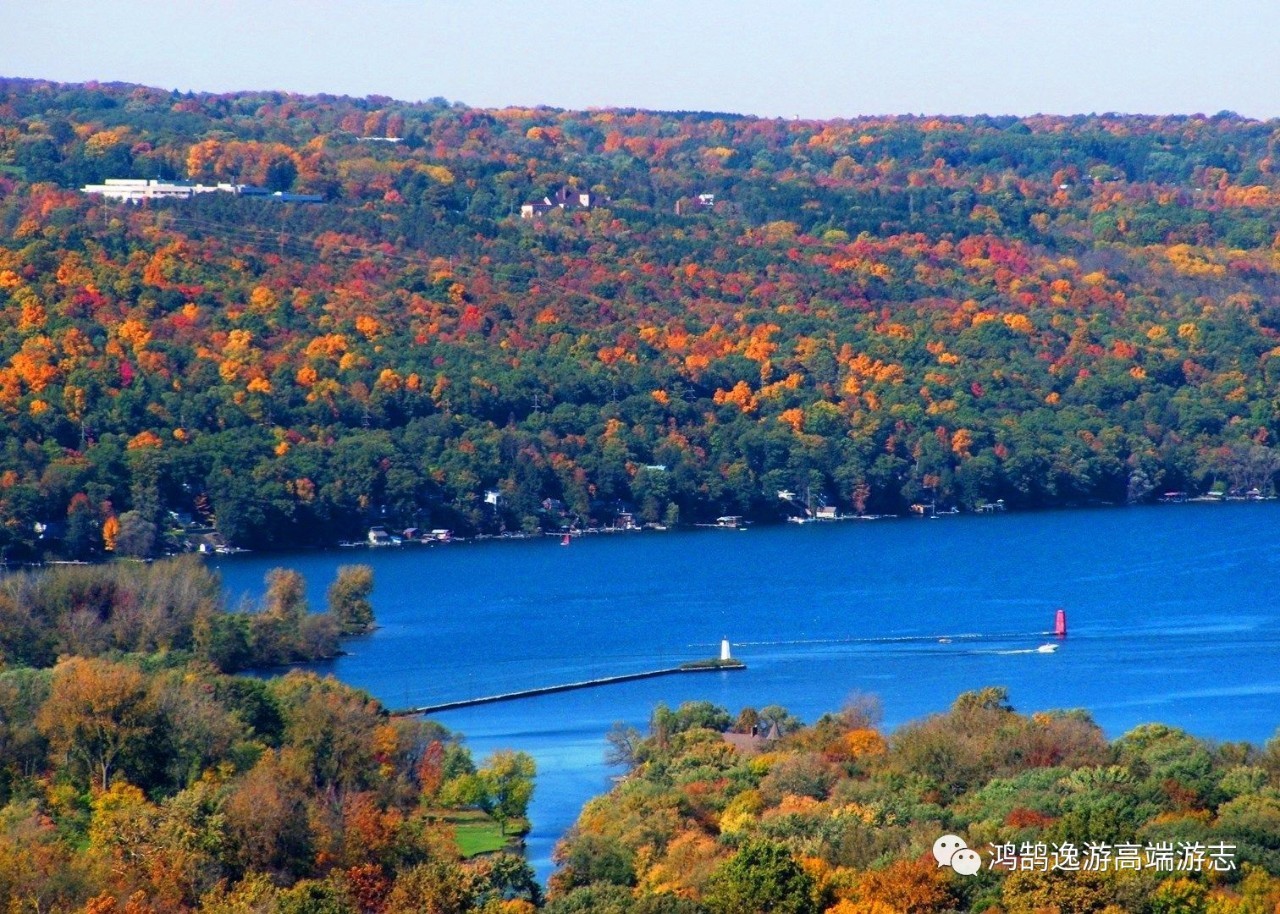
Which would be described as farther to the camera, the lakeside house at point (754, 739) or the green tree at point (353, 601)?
the green tree at point (353, 601)

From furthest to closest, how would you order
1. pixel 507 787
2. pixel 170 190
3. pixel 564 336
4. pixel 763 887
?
1. pixel 170 190
2. pixel 564 336
3. pixel 507 787
4. pixel 763 887

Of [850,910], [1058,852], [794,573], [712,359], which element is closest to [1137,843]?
[1058,852]

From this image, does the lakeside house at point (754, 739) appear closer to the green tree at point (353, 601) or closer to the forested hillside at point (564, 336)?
the green tree at point (353, 601)

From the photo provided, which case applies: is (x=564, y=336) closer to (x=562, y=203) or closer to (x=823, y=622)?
(x=562, y=203)

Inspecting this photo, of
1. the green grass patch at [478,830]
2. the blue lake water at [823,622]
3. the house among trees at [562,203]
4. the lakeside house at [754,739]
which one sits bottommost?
the blue lake water at [823,622]

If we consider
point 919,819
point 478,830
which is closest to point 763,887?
point 919,819

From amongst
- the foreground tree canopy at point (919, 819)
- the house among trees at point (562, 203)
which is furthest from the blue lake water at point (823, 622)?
the house among trees at point (562, 203)

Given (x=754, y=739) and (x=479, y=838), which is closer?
(x=479, y=838)
